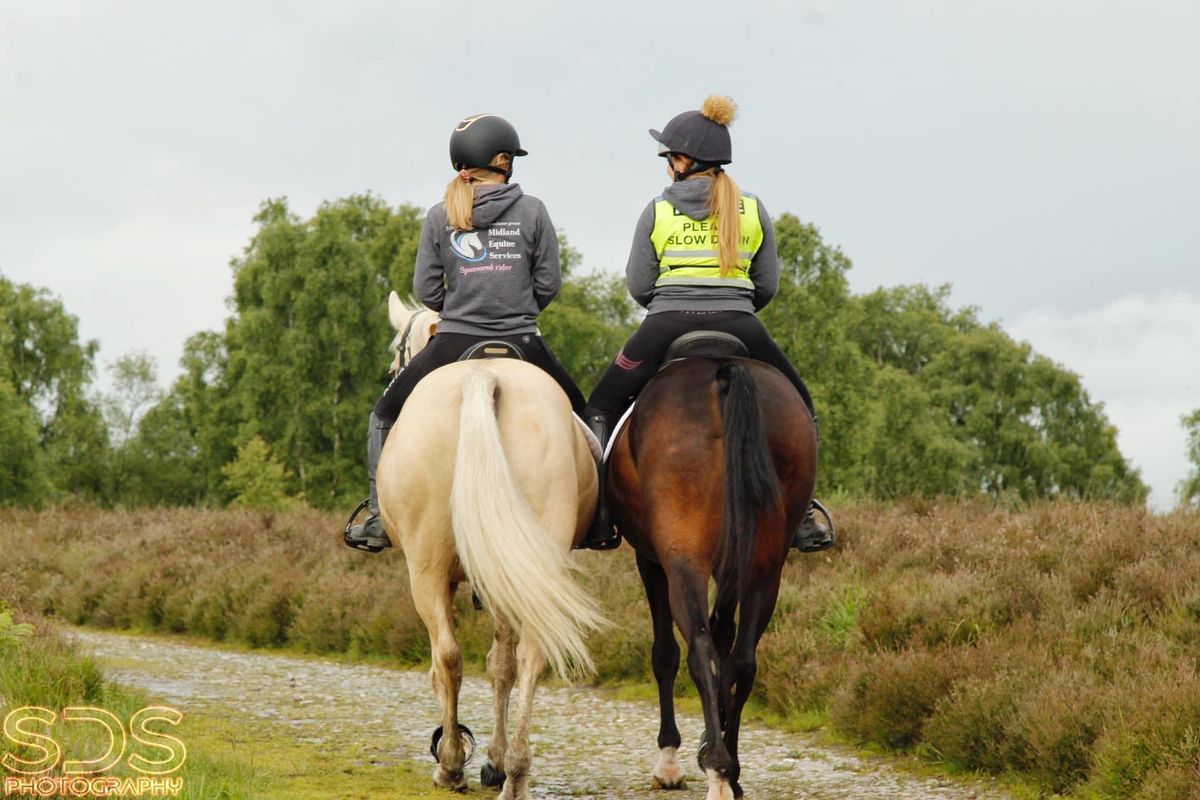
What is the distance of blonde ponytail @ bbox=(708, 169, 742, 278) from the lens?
6.86 meters

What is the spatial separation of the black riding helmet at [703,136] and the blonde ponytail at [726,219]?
14 centimetres

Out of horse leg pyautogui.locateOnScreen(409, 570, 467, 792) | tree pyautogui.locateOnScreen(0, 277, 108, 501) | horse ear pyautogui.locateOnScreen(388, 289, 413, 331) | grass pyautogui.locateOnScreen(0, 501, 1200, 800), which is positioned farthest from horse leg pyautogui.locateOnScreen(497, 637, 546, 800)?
tree pyautogui.locateOnScreen(0, 277, 108, 501)

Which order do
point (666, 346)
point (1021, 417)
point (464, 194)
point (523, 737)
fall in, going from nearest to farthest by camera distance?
point (523, 737), point (666, 346), point (464, 194), point (1021, 417)

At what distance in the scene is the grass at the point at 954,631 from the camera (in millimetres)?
6789

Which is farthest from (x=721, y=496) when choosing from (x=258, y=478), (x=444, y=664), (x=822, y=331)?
(x=258, y=478)

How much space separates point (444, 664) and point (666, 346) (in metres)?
1.98

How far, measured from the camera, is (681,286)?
6996mm

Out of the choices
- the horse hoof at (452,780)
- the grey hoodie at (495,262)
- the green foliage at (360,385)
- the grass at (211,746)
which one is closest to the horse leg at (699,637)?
the horse hoof at (452,780)

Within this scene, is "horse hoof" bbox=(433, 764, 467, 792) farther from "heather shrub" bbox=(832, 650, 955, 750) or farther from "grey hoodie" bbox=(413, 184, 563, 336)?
"heather shrub" bbox=(832, 650, 955, 750)

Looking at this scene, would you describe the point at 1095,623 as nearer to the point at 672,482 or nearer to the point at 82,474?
the point at 672,482

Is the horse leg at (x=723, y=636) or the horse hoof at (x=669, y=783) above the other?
the horse leg at (x=723, y=636)

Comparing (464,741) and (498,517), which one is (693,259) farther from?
(464,741)

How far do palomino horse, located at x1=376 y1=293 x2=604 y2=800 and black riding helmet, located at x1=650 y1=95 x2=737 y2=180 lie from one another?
139 cm

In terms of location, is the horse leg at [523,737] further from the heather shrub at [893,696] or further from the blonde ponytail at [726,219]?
the heather shrub at [893,696]
